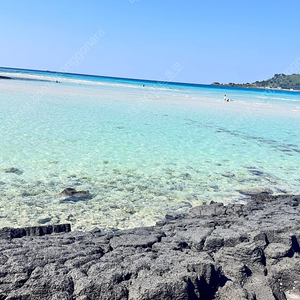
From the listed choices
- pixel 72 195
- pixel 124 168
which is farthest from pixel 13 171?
pixel 124 168

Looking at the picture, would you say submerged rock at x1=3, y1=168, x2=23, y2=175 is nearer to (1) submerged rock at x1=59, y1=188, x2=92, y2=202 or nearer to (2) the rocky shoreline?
(1) submerged rock at x1=59, y1=188, x2=92, y2=202

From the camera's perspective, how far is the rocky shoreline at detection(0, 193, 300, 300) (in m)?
3.58

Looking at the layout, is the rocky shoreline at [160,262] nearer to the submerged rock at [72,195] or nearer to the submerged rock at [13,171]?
the submerged rock at [72,195]

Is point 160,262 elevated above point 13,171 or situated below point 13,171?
above

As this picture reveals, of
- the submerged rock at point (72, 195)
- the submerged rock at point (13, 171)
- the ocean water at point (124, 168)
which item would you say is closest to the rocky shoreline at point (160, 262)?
the ocean water at point (124, 168)

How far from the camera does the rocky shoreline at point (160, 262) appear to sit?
358 centimetres

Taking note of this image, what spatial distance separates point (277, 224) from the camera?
600 cm

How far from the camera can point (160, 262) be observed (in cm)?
412

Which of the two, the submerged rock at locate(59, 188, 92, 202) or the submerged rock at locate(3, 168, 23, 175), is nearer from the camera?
the submerged rock at locate(59, 188, 92, 202)

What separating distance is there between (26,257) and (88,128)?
12901 mm

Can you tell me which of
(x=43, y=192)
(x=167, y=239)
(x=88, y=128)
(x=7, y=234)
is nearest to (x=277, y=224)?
(x=167, y=239)

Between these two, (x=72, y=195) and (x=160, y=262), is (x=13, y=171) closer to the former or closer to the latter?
(x=72, y=195)

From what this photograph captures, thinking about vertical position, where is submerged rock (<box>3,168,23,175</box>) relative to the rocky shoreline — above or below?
below

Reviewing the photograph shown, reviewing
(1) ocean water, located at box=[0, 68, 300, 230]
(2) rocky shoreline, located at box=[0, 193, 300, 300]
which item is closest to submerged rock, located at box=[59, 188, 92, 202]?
(1) ocean water, located at box=[0, 68, 300, 230]
